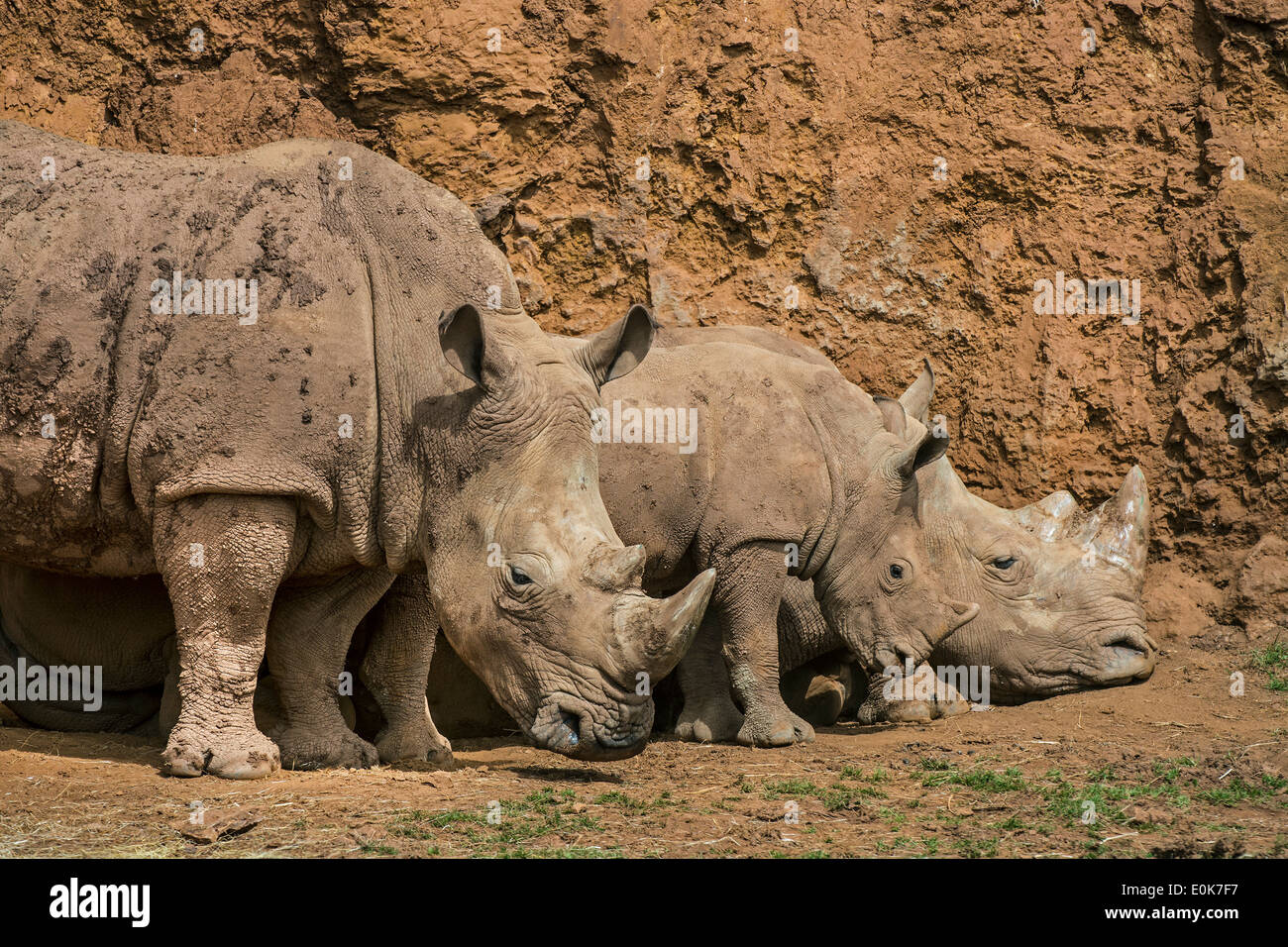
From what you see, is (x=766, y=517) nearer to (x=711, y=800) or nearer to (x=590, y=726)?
(x=711, y=800)

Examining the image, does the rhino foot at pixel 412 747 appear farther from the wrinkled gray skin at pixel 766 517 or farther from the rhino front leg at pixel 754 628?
the rhino front leg at pixel 754 628

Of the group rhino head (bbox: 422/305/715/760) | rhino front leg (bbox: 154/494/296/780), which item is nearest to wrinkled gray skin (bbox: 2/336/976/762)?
rhino head (bbox: 422/305/715/760)

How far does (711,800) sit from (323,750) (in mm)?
1896

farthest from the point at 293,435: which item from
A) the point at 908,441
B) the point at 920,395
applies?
the point at 920,395

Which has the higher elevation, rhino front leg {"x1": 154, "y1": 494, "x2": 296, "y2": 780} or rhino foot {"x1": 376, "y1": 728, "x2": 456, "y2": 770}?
rhino front leg {"x1": 154, "y1": 494, "x2": 296, "y2": 780}

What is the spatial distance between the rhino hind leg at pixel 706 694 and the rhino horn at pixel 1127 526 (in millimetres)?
2706

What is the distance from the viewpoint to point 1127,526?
33.8ft

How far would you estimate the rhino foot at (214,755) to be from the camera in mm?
6738

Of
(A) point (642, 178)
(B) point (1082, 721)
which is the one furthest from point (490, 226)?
(B) point (1082, 721)

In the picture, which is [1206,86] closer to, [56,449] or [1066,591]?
[1066,591]

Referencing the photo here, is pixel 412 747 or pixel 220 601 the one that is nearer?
pixel 220 601

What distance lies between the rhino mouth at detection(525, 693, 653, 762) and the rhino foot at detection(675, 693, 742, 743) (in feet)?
7.84

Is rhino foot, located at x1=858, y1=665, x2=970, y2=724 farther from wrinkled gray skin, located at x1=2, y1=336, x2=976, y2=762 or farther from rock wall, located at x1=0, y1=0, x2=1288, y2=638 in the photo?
rock wall, located at x1=0, y1=0, x2=1288, y2=638

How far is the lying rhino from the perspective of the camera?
6.68 metres
